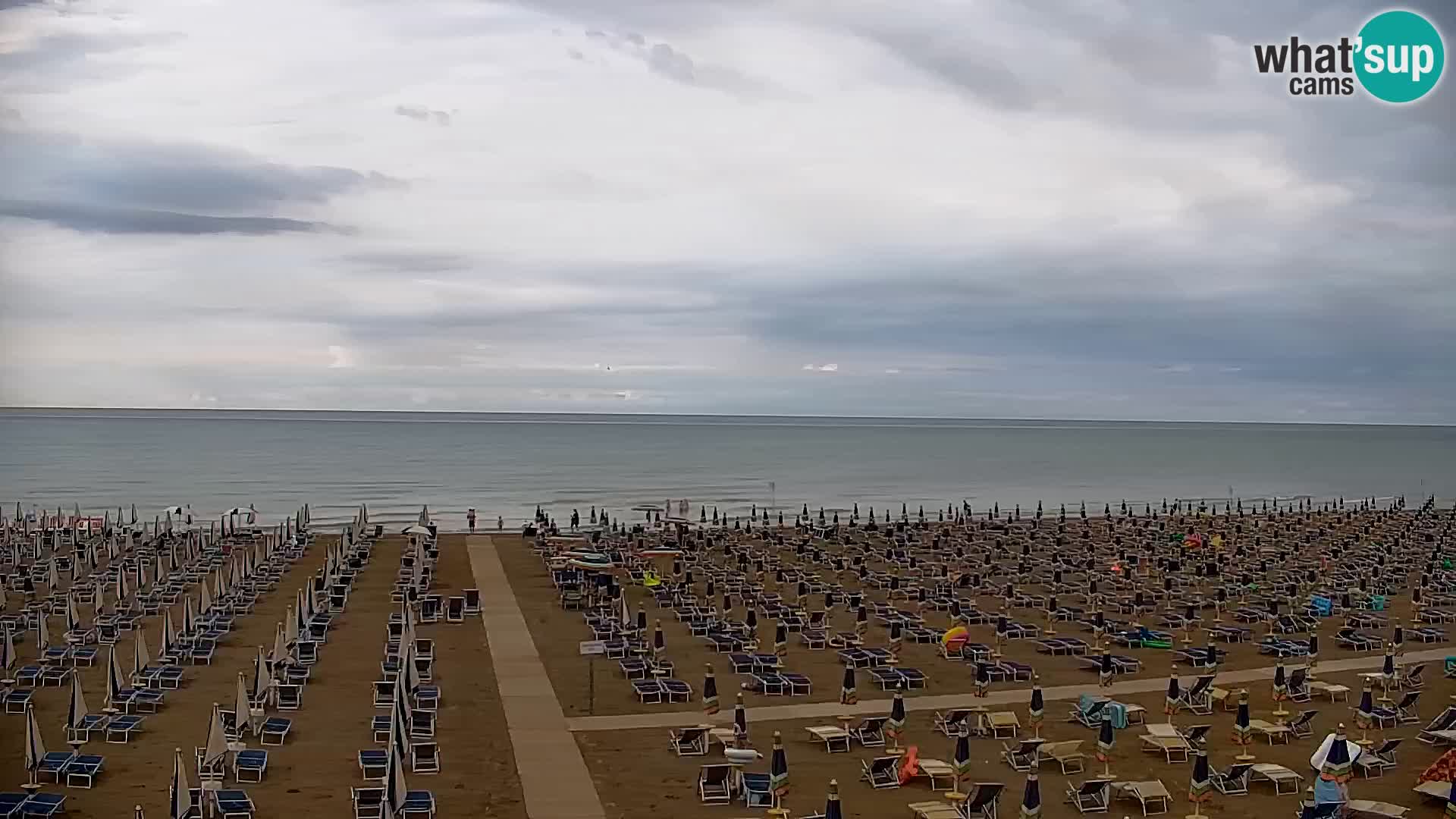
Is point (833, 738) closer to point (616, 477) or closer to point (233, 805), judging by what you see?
point (233, 805)

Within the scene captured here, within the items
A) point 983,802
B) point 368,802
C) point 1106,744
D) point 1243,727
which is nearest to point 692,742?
point 983,802

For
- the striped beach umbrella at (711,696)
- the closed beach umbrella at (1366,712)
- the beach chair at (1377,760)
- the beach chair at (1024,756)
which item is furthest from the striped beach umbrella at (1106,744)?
the striped beach umbrella at (711,696)

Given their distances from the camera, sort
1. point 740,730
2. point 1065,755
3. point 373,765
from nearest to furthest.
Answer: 1. point 373,765
2. point 1065,755
3. point 740,730

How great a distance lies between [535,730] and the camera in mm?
19578

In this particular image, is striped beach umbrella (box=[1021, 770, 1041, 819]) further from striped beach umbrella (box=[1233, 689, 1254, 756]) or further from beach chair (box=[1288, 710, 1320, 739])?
beach chair (box=[1288, 710, 1320, 739])

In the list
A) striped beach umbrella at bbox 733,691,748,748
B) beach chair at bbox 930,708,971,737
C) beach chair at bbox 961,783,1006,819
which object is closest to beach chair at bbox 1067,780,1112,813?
beach chair at bbox 961,783,1006,819

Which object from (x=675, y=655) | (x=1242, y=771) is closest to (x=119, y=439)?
(x=675, y=655)

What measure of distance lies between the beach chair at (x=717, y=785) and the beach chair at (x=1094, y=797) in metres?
4.70

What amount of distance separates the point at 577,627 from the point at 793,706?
8.80 meters

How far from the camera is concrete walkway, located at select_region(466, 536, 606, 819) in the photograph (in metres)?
15.9

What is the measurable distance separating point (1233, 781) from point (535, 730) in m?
10.6

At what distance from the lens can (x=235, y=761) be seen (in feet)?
55.3

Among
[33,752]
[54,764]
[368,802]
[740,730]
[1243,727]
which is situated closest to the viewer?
[368,802]

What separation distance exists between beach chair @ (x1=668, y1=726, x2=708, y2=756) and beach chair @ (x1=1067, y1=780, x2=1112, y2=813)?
5.54m
